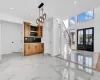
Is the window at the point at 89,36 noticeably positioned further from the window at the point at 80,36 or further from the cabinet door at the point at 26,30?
the cabinet door at the point at 26,30

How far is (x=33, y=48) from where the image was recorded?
821 centimetres

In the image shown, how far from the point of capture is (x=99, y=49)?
360 inches

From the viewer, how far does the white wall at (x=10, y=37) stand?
8289 mm

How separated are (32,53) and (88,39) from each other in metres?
6.43

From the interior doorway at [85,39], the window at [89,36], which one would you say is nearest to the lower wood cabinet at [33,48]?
the interior doorway at [85,39]

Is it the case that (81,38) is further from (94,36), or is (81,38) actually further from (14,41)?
(14,41)

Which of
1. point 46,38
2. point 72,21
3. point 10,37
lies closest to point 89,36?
point 72,21

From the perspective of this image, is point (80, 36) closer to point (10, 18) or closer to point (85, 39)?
point (85, 39)

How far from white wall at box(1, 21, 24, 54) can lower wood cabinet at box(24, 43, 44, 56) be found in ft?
2.96

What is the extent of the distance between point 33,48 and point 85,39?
6.25m

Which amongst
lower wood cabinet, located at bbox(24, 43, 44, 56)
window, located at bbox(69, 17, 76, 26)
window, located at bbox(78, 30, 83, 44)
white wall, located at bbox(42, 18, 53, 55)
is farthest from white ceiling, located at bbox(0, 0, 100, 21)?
window, located at bbox(69, 17, 76, 26)

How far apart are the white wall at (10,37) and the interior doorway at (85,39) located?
707cm

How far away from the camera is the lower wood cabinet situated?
7625 mm

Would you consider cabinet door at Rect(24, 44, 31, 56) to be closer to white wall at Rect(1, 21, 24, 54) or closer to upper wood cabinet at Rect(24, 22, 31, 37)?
white wall at Rect(1, 21, 24, 54)
